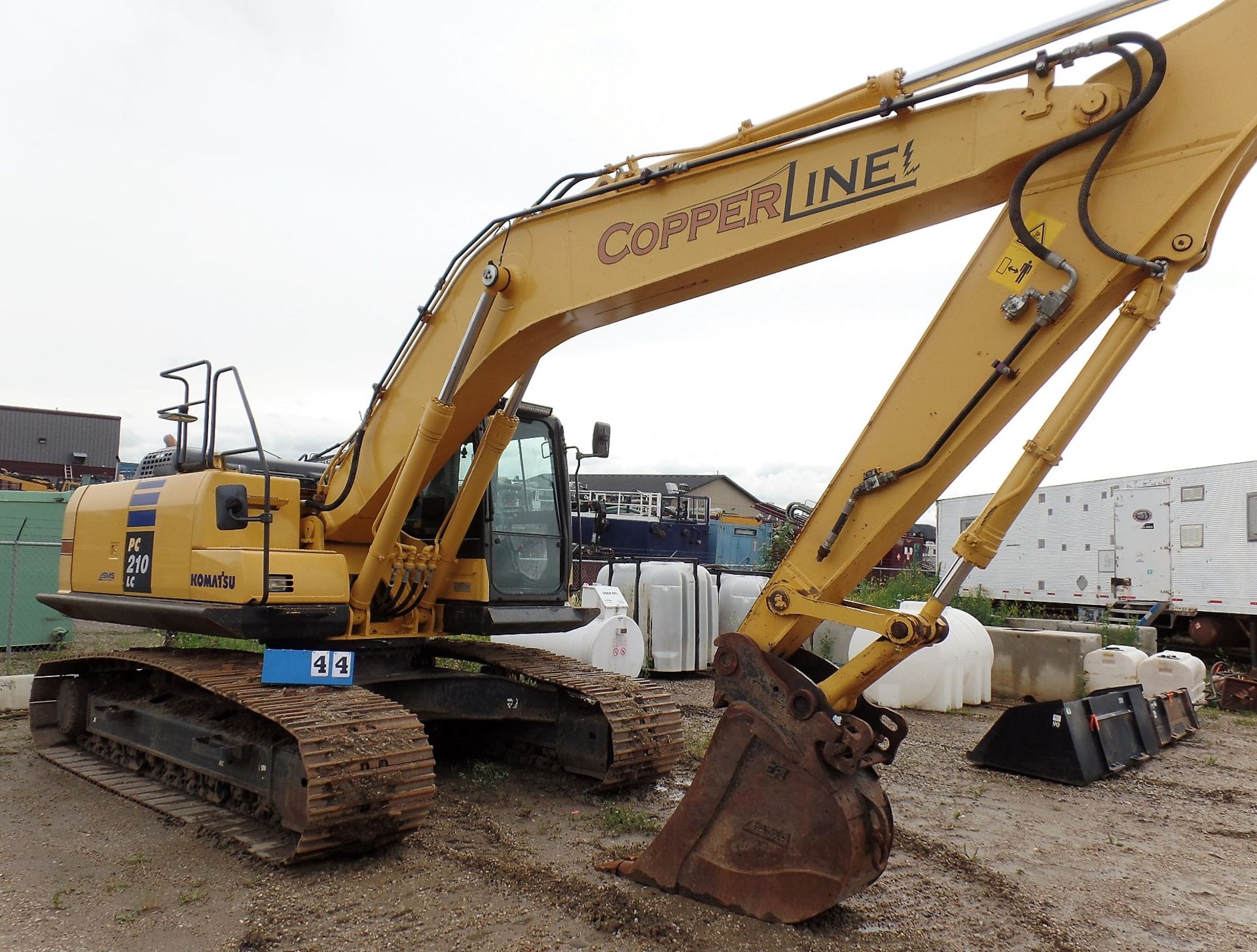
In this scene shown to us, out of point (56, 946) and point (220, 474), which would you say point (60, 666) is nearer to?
point (220, 474)

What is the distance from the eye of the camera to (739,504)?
57031mm

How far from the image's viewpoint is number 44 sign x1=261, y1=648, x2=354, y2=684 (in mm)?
5609

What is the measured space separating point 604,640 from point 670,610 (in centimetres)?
253

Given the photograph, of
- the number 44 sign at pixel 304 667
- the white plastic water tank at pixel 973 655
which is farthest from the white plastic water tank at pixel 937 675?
the number 44 sign at pixel 304 667

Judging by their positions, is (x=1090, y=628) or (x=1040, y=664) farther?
Answer: (x=1090, y=628)

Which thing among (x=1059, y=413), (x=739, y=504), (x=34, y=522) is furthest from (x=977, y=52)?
(x=739, y=504)

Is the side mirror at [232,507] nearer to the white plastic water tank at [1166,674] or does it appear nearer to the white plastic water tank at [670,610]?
the white plastic water tank at [670,610]

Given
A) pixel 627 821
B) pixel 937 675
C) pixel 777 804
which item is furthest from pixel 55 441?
pixel 777 804

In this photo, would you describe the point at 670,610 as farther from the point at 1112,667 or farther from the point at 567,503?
the point at 567,503

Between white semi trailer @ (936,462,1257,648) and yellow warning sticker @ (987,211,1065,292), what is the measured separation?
36.7 ft

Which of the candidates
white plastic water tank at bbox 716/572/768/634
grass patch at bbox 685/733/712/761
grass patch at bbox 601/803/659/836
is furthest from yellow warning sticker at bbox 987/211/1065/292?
white plastic water tank at bbox 716/572/768/634

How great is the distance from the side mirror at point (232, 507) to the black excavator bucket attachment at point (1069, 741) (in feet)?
19.0

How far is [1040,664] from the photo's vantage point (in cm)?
1143

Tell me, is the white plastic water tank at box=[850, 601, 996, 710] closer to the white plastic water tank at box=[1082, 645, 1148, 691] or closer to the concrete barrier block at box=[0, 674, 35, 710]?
the white plastic water tank at box=[1082, 645, 1148, 691]
